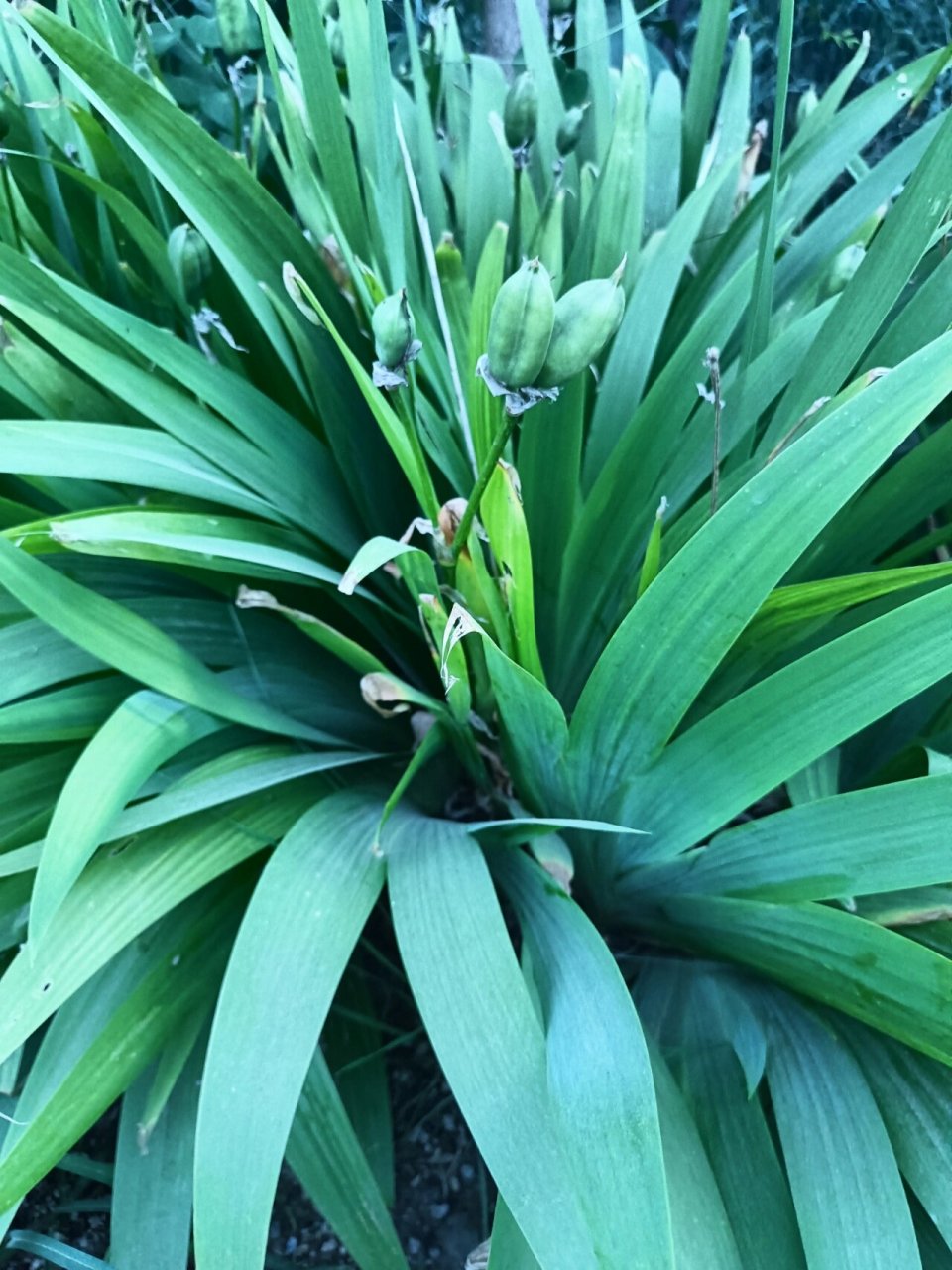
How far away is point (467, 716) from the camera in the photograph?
1.66ft

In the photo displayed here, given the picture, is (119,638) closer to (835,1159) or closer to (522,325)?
(522,325)

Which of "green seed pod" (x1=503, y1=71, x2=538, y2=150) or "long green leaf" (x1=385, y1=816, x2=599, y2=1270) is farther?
"green seed pod" (x1=503, y1=71, x2=538, y2=150)

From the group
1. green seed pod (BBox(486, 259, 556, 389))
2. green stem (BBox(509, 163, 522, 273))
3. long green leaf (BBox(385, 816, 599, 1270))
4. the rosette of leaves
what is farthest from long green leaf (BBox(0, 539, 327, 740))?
green stem (BBox(509, 163, 522, 273))

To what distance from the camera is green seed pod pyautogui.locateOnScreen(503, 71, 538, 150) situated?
0.64 m

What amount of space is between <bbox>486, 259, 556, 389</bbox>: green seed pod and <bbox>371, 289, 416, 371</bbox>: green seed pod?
8cm

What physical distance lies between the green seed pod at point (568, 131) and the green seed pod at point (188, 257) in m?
0.33

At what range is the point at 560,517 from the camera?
1.92ft

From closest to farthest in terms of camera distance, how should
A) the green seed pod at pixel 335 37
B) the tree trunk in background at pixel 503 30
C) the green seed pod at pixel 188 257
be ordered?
the green seed pod at pixel 188 257 → the green seed pod at pixel 335 37 → the tree trunk in background at pixel 503 30

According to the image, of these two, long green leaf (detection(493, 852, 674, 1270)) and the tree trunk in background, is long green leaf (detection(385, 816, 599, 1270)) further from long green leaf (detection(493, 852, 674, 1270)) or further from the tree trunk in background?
the tree trunk in background

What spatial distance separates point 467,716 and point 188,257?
35 cm

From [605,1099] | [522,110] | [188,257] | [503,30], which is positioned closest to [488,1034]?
[605,1099]

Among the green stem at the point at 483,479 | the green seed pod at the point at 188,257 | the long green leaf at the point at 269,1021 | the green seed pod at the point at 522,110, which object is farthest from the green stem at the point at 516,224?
the long green leaf at the point at 269,1021

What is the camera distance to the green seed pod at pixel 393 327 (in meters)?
0.40

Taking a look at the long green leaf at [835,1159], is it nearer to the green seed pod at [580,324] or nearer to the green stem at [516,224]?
the green seed pod at [580,324]
